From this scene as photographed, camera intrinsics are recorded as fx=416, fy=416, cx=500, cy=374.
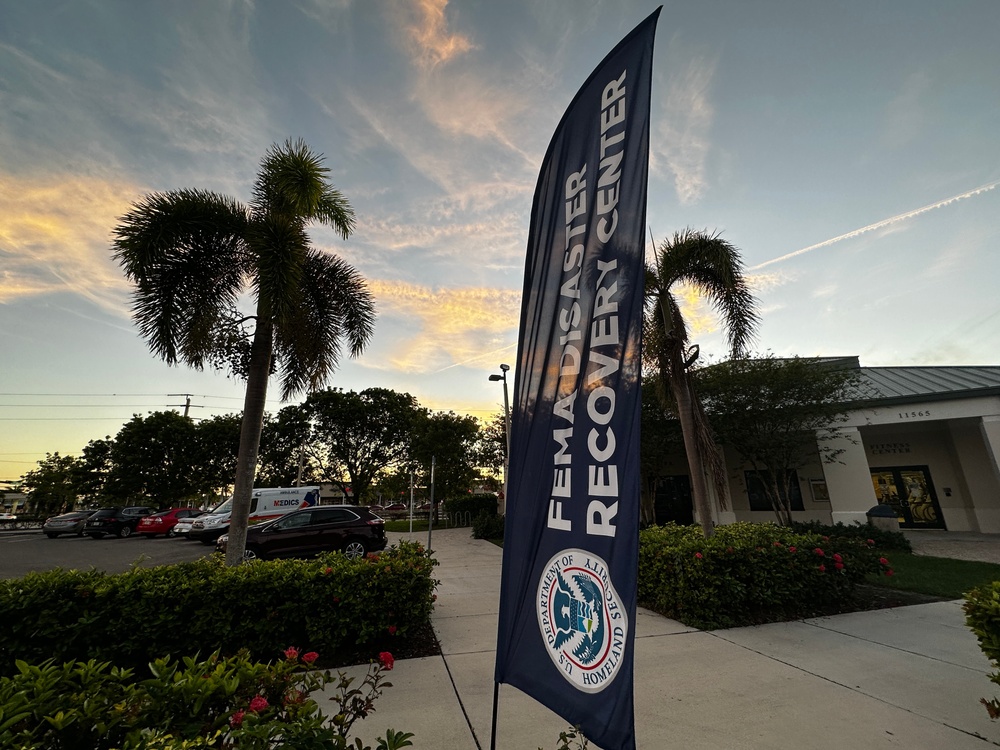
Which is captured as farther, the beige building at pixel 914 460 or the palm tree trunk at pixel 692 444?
the beige building at pixel 914 460

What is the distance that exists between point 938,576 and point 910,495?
12.1m

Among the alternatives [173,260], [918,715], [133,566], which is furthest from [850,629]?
[173,260]

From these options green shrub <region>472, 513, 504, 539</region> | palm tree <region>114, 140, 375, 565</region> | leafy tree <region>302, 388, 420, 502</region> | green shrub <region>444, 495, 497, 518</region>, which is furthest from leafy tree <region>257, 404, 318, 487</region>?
palm tree <region>114, 140, 375, 565</region>

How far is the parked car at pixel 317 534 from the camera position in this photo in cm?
1129

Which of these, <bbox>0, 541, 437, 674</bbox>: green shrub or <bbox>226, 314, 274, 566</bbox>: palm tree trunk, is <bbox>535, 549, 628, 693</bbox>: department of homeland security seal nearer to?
<bbox>0, 541, 437, 674</bbox>: green shrub

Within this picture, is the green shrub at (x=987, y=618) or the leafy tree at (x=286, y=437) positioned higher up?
the leafy tree at (x=286, y=437)

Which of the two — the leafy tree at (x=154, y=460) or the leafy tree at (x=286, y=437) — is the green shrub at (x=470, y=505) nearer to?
the leafy tree at (x=286, y=437)

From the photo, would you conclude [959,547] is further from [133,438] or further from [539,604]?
[133,438]

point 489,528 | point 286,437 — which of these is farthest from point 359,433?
point 489,528

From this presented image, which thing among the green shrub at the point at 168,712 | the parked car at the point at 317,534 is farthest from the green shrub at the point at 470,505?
the green shrub at the point at 168,712

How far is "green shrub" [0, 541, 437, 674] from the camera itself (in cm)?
419

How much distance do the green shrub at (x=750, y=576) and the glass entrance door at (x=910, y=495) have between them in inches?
578

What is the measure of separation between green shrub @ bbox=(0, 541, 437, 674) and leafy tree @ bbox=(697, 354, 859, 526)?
13851mm

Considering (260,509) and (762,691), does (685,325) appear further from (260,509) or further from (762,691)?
(260,509)
